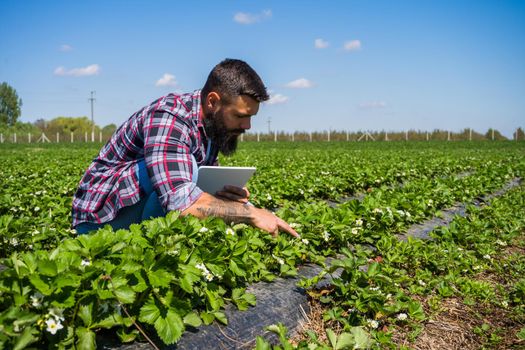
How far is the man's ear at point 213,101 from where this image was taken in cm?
310

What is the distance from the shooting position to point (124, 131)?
3.21m

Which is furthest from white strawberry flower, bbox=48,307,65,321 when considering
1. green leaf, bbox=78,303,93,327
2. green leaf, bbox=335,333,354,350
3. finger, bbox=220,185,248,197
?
finger, bbox=220,185,248,197

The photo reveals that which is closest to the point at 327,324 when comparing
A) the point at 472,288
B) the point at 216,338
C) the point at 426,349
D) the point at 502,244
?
the point at 426,349

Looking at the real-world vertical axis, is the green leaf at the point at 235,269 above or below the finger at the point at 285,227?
below

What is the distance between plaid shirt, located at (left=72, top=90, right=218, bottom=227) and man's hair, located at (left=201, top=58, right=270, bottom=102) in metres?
0.18

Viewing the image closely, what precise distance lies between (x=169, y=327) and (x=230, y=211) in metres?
1.13

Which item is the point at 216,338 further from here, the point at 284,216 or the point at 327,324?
the point at 284,216

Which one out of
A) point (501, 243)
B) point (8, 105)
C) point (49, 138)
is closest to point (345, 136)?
point (49, 138)

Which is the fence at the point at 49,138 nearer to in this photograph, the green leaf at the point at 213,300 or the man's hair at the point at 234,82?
the man's hair at the point at 234,82

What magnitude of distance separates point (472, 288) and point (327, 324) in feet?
4.28

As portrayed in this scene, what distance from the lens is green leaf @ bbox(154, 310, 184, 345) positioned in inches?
A: 74.2

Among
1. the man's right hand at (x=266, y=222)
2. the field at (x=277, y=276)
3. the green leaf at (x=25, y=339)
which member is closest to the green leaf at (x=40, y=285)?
the field at (x=277, y=276)

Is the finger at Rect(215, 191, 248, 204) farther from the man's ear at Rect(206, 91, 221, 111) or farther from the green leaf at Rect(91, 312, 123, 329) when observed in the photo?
the green leaf at Rect(91, 312, 123, 329)

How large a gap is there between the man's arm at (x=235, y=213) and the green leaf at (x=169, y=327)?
0.95m
